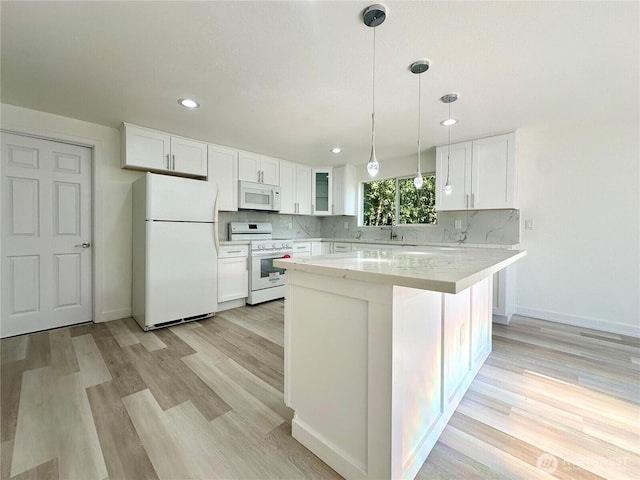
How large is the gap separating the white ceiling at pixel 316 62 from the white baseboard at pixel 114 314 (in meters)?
2.13

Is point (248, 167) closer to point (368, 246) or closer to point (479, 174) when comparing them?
point (368, 246)

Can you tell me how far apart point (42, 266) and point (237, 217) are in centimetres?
220

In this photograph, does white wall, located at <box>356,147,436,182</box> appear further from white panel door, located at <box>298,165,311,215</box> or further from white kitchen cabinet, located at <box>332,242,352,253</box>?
white kitchen cabinet, located at <box>332,242,352,253</box>

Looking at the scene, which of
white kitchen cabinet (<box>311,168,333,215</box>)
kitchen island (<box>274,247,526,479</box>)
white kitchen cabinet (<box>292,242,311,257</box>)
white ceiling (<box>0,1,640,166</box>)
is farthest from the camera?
white kitchen cabinet (<box>311,168,333,215</box>)

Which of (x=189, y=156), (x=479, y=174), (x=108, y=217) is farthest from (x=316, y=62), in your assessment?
(x=108, y=217)

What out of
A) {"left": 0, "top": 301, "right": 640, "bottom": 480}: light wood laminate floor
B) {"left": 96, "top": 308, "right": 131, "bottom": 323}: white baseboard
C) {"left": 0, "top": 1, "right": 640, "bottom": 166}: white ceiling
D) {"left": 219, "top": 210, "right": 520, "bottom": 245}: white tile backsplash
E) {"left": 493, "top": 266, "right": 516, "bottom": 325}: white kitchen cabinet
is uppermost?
{"left": 0, "top": 1, "right": 640, "bottom": 166}: white ceiling

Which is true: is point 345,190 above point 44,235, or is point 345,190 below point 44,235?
above

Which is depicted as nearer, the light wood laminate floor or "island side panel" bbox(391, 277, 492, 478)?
"island side panel" bbox(391, 277, 492, 478)

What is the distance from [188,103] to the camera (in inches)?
94.6

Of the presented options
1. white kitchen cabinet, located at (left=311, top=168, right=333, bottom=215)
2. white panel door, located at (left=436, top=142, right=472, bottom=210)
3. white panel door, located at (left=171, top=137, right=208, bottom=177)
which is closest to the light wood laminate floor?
white panel door, located at (left=436, top=142, right=472, bottom=210)

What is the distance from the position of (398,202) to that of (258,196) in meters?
2.25

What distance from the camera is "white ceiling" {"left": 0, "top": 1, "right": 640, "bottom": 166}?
1416 millimetres

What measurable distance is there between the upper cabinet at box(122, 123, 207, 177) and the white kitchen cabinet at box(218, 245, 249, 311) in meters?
1.09

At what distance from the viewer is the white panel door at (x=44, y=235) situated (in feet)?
8.43
